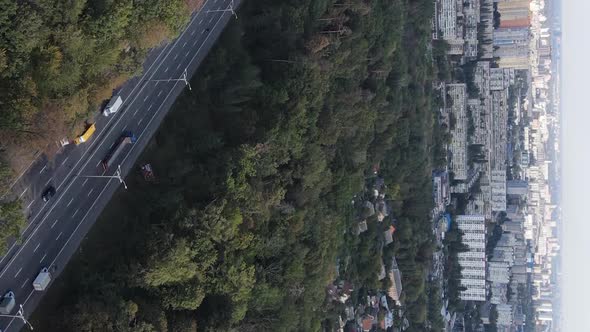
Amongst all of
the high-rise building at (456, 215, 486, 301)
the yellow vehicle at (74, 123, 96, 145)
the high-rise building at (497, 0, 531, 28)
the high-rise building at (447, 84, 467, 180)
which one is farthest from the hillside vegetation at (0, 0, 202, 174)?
the high-rise building at (497, 0, 531, 28)

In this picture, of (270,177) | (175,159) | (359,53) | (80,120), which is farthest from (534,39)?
(80,120)

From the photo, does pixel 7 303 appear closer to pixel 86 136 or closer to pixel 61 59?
pixel 86 136

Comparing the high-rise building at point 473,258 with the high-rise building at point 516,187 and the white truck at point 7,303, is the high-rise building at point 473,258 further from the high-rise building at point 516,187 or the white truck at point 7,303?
the white truck at point 7,303

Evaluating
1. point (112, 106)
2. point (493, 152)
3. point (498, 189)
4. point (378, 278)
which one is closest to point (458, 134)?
point (493, 152)

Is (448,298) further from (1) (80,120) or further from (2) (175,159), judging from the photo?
(1) (80,120)

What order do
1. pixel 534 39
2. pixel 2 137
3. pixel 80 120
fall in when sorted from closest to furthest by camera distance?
pixel 2 137
pixel 80 120
pixel 534 39

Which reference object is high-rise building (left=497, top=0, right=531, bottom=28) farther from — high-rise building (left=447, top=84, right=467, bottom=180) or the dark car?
the dark car
